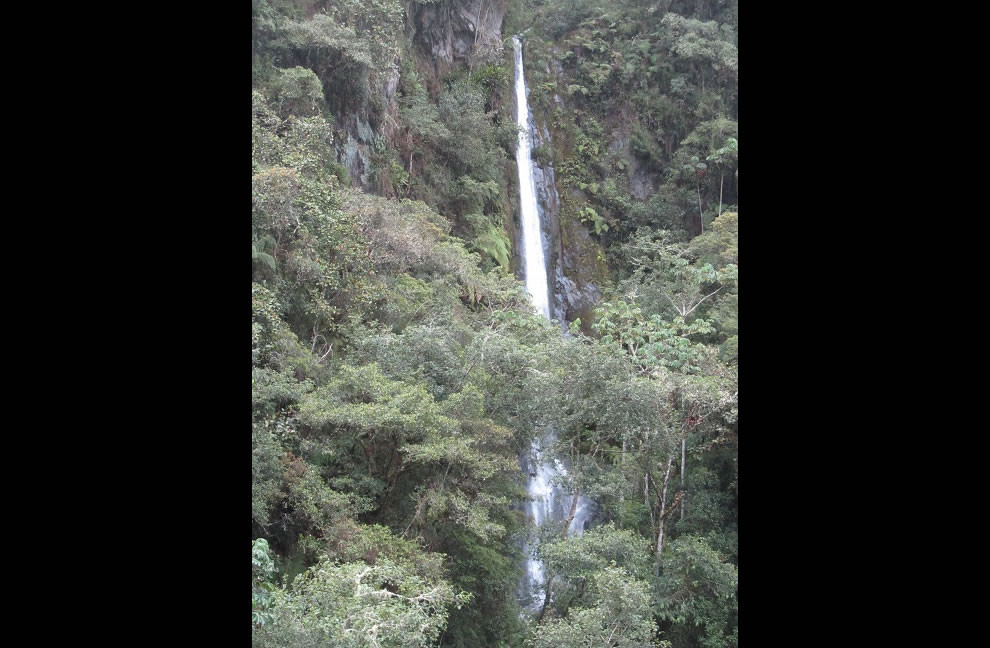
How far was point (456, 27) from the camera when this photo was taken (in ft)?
67.8

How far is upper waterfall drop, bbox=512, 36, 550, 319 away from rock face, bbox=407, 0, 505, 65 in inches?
57.7

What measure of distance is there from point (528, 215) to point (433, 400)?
1166 cm

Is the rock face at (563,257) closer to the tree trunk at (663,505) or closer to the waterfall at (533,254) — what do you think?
the waterfall at (533,254)

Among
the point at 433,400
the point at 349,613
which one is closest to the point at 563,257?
the point at 433,400

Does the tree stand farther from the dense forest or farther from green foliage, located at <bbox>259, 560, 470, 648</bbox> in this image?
green foliage, located at <bbox>259, 560, 470, 648</bbox>

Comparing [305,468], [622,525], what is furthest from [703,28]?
[305,468]

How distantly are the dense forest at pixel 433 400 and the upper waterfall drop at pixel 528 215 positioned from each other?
137 centimetres

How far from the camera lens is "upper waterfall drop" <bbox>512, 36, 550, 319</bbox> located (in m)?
19.5

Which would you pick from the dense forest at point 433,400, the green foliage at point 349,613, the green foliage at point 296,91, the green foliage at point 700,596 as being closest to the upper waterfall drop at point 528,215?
the dense forest at point 433,400

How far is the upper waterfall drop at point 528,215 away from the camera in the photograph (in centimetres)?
1953

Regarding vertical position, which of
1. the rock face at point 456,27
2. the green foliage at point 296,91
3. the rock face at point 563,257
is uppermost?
the rock face at point 456,27

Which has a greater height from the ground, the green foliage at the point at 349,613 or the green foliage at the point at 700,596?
the green foliage at the point at 349,613

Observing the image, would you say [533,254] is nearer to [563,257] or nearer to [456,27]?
[563,257]
